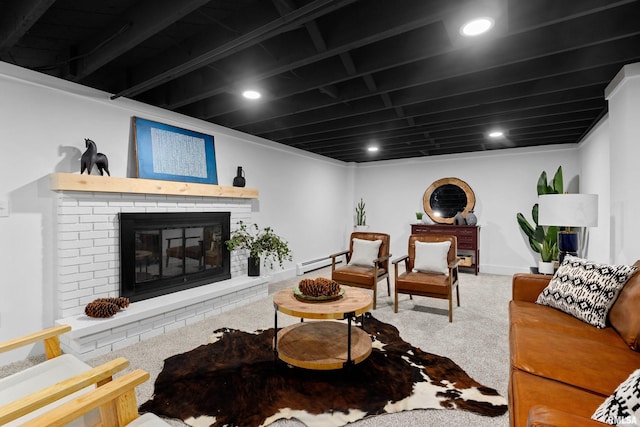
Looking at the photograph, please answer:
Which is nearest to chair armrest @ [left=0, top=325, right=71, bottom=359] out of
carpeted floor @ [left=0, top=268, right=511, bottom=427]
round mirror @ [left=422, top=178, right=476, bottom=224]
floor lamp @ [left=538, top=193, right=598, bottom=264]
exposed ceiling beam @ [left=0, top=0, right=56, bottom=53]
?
carpeted floor @ [left=0, top=268, right=511, bottom=427]

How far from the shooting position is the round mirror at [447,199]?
600cm

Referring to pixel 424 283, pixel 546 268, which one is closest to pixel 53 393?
pixel 424 283

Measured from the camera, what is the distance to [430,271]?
12.2 feet

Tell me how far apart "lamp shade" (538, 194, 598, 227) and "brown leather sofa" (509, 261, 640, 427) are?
4.25ft

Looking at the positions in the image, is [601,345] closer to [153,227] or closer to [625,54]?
[625,54]

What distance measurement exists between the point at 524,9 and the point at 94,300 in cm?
395

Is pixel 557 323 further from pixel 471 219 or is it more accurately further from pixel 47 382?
pixel 471 219

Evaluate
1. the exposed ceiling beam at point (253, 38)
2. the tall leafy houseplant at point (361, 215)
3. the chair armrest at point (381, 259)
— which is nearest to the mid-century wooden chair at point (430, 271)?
the chair armrest at point (381, 259)

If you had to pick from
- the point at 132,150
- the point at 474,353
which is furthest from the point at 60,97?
the point at 474,353

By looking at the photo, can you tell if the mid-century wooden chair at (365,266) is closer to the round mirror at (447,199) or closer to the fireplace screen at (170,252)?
the fireplace screen at (170,252)

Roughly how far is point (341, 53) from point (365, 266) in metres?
2.68

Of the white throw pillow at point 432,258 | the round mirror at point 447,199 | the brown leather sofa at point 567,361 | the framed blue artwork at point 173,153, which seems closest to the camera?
the brown leather sofa at point 567,361

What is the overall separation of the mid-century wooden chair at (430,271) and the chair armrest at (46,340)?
2.91m

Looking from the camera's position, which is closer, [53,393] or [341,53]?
[53,393]
